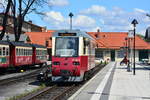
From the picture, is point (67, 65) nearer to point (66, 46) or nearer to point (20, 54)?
point (66, 46)

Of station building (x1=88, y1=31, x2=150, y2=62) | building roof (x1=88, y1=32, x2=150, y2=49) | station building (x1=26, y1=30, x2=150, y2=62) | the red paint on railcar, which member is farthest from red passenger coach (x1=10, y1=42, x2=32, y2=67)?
building roof (x1=88, y1=32, x2=150, y2=49)

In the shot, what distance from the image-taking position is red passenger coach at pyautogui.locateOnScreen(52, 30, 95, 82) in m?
20.4

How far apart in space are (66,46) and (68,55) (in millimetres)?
532

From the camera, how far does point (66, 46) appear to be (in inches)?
820

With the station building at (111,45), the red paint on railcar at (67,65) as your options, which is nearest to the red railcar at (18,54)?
the red paint on railcar at (67,65)

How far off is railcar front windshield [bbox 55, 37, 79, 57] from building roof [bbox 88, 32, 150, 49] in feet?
210

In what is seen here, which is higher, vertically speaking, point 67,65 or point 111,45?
point 111,45

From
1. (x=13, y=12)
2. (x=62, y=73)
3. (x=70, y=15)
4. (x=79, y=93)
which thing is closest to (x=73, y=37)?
(x=62, y=73)

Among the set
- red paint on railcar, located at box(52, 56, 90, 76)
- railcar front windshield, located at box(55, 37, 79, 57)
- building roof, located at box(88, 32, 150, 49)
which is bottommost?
red paint on railcar, located at box(52, 56, 90, 76)

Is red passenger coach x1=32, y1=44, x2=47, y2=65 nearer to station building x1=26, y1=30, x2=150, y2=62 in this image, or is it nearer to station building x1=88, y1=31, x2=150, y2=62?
station building x1=26, y1=30, x2=150, y2=62

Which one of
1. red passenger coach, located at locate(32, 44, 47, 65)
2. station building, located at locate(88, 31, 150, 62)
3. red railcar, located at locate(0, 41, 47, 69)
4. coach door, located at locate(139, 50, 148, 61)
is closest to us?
red railcar, located at locate(0, 41, 47, 69)

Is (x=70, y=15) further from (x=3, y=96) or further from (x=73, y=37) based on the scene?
(x=3, y=96)

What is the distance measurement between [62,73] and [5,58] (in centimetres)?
1236

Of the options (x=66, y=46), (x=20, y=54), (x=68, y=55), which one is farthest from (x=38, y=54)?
(x=68, y=55)
